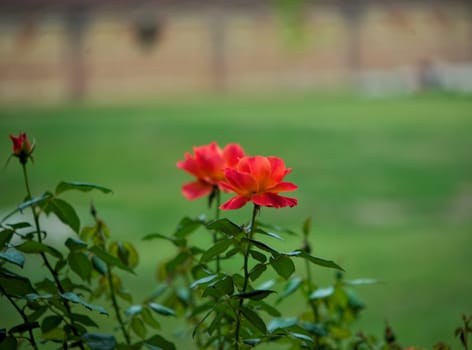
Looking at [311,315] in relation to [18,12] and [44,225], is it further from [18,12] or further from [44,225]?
[18,12]

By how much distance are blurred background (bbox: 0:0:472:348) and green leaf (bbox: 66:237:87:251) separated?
4.60 feet

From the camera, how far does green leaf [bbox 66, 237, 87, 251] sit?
2.22 feet

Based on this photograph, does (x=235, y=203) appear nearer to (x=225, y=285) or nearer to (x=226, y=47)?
(x=225, y=285)

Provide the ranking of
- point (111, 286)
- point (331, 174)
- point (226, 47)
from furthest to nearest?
point (226, 47), point (331, 174), point (111, 286)

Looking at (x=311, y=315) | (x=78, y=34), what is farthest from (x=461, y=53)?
(x=311, y=315)

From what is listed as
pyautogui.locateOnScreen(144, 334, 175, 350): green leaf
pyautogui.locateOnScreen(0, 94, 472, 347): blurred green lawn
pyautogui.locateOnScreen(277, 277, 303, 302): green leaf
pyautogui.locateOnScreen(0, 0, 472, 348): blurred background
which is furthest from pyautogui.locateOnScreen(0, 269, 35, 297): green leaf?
pyautogui.locateOnScreen(0, 0, 472, 348): blurred background

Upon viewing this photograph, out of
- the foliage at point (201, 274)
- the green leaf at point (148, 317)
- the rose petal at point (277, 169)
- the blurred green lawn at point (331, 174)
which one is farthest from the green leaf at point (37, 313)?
the blurred green lawn at point (331, 174)

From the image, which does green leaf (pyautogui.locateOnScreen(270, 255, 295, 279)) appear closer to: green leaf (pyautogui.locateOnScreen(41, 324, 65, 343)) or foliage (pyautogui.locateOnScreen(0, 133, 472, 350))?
foliage (pyautogui.locateOnScreen(0, 133, 472, 350))

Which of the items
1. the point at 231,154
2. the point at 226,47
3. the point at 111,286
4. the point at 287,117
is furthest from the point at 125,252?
the point at 226,47

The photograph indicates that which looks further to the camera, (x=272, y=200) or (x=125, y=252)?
(x=125, y=252)

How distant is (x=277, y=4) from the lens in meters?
10.9

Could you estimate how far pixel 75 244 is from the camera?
68cm

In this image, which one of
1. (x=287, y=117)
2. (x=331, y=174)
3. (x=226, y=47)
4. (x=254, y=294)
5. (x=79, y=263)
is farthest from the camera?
(x=226, y=47)

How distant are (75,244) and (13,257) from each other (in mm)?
58
